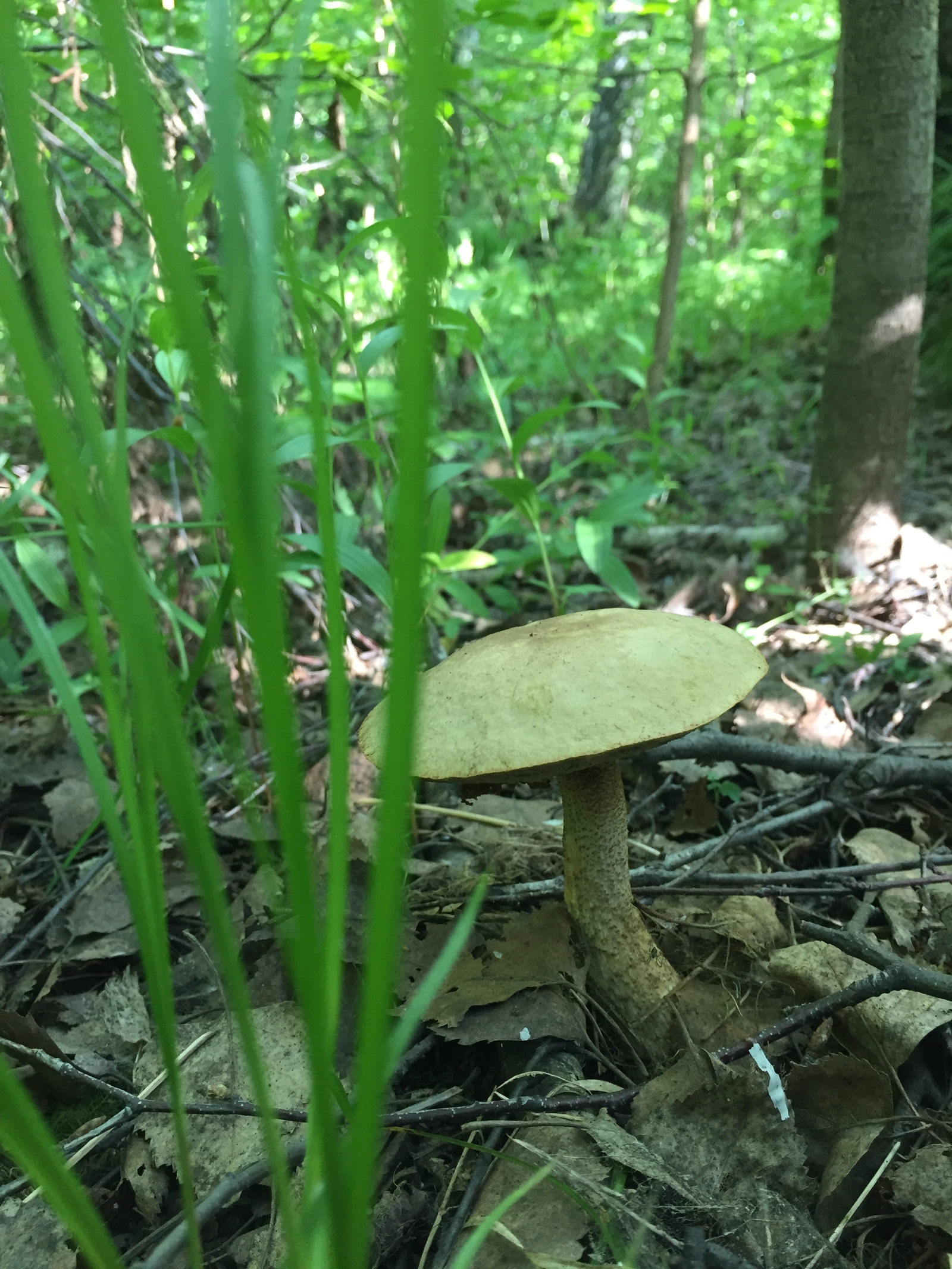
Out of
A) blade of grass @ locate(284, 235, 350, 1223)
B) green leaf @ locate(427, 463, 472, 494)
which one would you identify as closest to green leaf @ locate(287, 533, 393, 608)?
green leaf @ locate(427, 463, 472, 494)

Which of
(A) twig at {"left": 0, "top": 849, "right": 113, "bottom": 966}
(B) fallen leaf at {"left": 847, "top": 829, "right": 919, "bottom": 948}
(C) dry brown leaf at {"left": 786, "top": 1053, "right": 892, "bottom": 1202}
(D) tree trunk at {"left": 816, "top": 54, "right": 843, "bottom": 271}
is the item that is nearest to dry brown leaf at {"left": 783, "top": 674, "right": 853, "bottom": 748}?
(B) fallen leaf at {"left": 847, "top": 829, "right": 919, "bottom": 948}

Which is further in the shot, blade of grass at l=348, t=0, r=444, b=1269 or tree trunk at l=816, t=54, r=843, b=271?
tree trunk at l=816, t=54, r=843, b=271

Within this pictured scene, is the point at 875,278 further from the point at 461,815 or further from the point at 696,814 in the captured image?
the point at 461,815

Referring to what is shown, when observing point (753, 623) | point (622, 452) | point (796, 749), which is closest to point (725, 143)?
point (622, 452)

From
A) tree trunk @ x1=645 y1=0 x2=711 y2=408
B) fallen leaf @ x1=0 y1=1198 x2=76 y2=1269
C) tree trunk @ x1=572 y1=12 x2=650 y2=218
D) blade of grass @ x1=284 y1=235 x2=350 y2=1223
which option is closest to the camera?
blade of grass @ x1=284 y1=235 x2=350 y2=1223

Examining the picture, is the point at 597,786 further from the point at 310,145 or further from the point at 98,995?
the point at 310,145

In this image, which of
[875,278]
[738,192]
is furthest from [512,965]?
[738,192]

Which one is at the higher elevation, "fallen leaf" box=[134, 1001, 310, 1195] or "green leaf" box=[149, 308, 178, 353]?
"green leaf" box=[149, 308, 178, 353]

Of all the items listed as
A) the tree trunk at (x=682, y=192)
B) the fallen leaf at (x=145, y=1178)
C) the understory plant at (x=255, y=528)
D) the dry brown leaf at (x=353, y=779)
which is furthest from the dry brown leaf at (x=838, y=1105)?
the tree trunk at (x=682, y=192)

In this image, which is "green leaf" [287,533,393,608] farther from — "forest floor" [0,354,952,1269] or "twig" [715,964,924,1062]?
"twig" [715,964,924,1062]

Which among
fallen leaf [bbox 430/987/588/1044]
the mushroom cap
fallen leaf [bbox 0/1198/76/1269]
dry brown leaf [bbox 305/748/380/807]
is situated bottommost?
dry brown leaf [bbox 305/748/380/807]

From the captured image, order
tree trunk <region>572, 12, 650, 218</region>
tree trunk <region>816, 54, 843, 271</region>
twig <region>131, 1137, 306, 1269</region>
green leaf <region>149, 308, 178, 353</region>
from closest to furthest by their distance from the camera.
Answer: twig <region>131, 1137, 306, 1269</region>, green leaf <region>149, 308, 178, 353</region>, tree trunk <region>816, 54, 843, 271</region>, tree trunk <region>572, 12, 650, 218</region>
